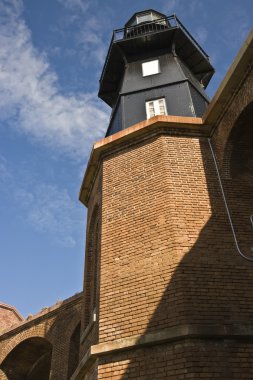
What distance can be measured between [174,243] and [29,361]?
11.2 meters

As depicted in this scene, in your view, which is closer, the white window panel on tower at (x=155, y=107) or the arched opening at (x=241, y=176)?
the arched opening at (x=241, y=176)

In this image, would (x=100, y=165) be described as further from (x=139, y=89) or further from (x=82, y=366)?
(x=82, y=366)

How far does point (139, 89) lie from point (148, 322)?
294 inches

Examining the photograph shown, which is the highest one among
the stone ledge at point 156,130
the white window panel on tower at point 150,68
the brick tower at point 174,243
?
the white window panel on tower at point 150,68

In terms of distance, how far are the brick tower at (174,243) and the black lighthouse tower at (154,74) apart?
11 centimetres

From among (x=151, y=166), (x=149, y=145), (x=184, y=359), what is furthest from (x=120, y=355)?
(x=149, y=145)

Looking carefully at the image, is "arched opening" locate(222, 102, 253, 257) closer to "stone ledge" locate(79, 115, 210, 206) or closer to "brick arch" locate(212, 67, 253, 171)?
"brick arch" locate(212, 67, 253, 171)

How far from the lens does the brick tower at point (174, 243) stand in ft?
19.5

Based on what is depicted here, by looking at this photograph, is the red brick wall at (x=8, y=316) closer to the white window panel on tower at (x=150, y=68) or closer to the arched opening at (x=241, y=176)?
the white window panel on tower at (x=150, y=68)

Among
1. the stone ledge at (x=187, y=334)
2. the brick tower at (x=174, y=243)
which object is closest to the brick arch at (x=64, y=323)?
the brick tower at (x=174, y=243)

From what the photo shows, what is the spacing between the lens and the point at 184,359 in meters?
5.70

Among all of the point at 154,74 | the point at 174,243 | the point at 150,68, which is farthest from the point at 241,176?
the point at 150,68

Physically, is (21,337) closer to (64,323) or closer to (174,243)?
(64,323)

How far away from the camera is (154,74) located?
12.4m
